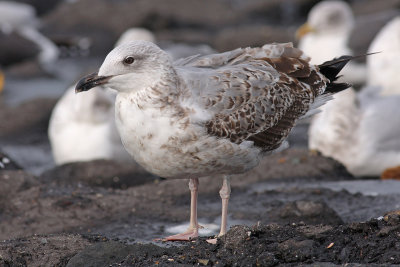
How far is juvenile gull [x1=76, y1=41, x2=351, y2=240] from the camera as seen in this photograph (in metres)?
5.22

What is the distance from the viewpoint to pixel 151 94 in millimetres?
5258

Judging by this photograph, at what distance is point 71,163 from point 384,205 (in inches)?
158

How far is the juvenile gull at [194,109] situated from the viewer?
17.1 feet

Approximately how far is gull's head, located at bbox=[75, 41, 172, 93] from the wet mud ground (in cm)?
108

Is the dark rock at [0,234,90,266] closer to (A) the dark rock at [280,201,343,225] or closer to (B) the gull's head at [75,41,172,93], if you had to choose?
(B) the gull's head at [75,41,172,93]

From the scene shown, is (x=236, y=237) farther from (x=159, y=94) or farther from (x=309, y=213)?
(x=309, y=213)

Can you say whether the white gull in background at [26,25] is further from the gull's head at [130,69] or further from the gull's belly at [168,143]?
the gull's belly at [168,143]

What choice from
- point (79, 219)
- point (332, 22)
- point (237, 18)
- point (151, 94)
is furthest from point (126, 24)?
point (151, 94)

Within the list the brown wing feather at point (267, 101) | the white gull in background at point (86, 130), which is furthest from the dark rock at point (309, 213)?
the white gull in background at point (86, 130)

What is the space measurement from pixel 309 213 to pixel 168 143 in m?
1.66

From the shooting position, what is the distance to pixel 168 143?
204 inches

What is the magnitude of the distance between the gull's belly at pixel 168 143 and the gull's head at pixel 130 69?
0.16 m

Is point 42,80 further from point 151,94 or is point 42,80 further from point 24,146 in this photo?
point 151,94

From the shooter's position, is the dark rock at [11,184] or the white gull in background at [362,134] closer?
the dark rock at [11,184]
